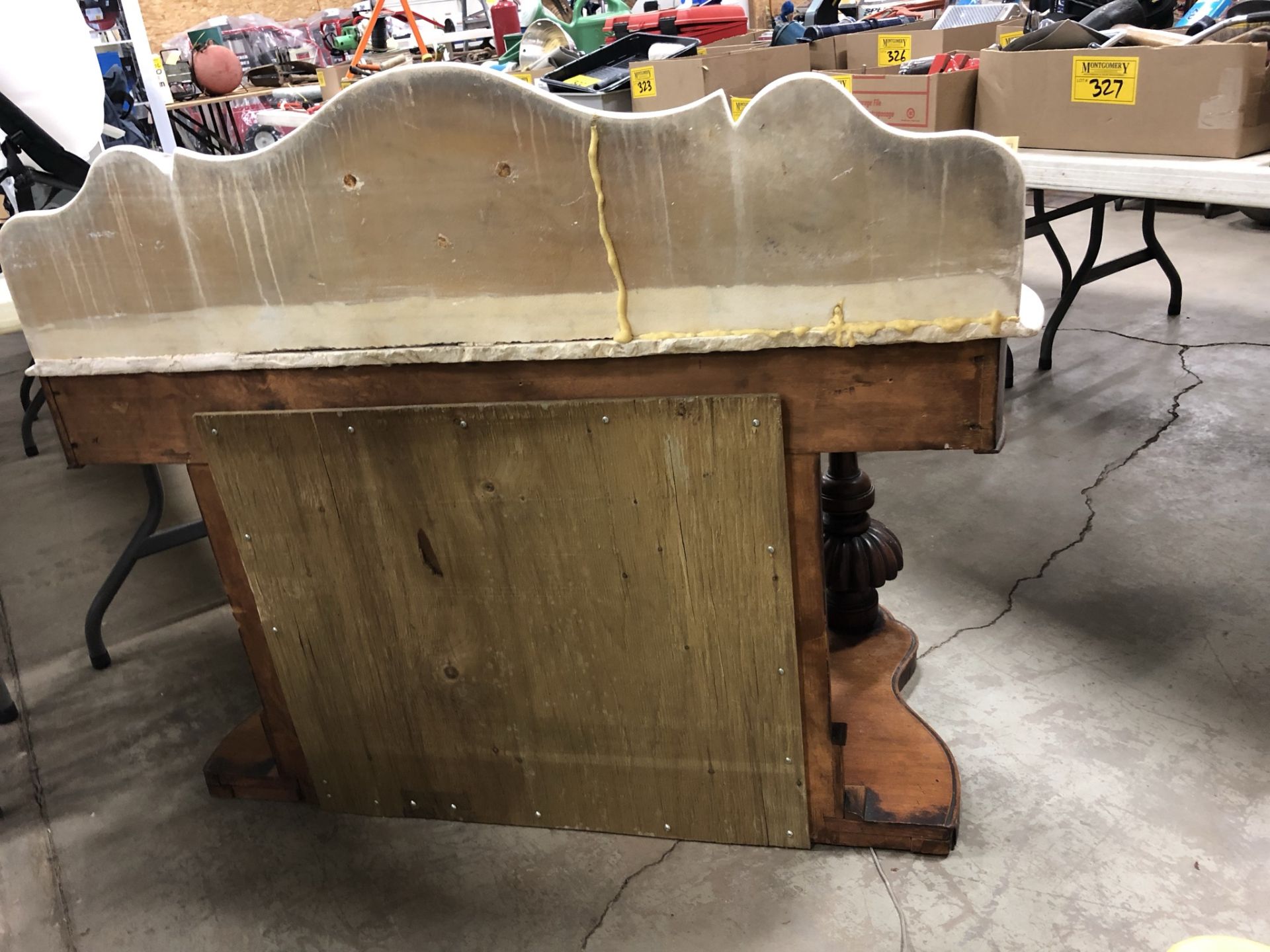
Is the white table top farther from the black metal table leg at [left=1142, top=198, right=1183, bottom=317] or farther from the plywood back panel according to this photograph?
the black metal table leg at [left=1142, top=198, right=1183, bottom=317]

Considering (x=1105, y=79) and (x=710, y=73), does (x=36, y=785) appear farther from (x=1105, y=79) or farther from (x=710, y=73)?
(x=1105, y=79)

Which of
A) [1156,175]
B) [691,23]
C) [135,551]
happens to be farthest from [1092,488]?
[135,551]

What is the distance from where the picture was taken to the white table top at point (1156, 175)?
1.53 m

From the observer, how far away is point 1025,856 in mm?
1271

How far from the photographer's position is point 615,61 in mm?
2627

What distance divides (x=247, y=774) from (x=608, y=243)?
106 centimetres

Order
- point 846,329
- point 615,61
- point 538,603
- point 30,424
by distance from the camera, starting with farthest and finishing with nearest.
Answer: point 30,424 → point 615,61 → point 538,603 → point 846,329

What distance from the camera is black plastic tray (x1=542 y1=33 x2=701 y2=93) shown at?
94.0 inches

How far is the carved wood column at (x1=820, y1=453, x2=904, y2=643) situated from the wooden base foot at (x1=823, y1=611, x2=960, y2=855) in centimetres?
14

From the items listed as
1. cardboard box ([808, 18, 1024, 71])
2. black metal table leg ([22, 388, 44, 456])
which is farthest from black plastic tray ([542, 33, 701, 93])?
black metal table leg ([22, 388, 44, 456])

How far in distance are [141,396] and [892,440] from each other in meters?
0.91

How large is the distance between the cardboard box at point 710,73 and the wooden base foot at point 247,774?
1518mm

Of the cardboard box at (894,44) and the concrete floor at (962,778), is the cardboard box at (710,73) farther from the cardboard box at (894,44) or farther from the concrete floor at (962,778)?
the concrete floor at (962,778)

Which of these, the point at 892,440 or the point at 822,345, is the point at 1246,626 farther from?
the point at 822,345
